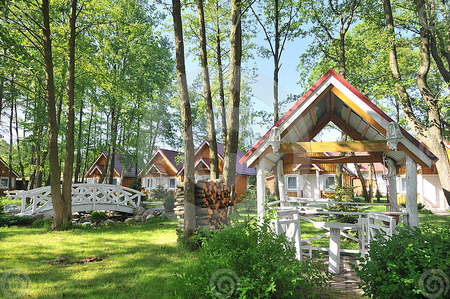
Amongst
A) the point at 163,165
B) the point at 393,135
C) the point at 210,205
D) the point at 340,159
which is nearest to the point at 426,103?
the point at 340,159

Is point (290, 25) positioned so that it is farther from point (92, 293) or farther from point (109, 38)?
point (92, 293)

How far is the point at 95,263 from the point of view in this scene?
6129mm

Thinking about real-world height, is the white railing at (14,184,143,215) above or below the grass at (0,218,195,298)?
above

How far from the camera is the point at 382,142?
5.42 m

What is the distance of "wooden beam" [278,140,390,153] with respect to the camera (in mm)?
Answer: 5418

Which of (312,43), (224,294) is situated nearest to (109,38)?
(312,43)

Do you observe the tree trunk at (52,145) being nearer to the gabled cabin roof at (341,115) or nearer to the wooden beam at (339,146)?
the gabled cabin roof at (341,115)

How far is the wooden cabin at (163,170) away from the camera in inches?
1065

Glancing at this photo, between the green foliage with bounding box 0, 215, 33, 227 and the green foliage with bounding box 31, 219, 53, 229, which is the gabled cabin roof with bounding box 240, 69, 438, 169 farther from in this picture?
the green foliage with bounding box 0, 215, 33, 227

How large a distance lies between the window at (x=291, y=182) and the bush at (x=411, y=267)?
23851mm

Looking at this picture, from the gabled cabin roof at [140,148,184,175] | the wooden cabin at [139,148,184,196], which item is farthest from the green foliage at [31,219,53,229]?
the wooden cabin at [139,148,184,196]

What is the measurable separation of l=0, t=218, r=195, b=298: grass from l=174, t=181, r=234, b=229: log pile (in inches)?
36.9

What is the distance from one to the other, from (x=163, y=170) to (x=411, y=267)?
2526 cm

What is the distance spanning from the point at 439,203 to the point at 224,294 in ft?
73.2
